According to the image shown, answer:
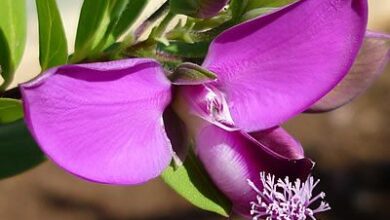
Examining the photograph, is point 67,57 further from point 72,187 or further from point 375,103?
point 375,103

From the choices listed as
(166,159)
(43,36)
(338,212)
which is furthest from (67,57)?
(338,212)

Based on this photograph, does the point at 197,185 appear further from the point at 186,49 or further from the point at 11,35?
the point at 11,35

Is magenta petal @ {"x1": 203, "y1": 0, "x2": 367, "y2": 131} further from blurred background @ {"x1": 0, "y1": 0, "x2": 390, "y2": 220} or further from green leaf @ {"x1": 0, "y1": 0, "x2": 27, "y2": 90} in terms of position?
blurred background @ {"x1": 0, "y1": 0, "x2": 390, "y2": 220}

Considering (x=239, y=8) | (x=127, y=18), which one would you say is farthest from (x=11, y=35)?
(x=239, y=8)

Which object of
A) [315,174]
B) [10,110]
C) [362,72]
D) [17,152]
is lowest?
[315,174]

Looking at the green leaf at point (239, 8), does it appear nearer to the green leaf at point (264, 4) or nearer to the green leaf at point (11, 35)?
the green leaf at point (264, 4)

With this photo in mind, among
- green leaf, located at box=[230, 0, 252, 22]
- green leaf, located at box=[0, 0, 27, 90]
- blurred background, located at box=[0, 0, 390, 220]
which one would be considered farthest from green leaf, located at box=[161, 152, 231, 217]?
blurred background, located at box=[0, 0, 390, 220]
